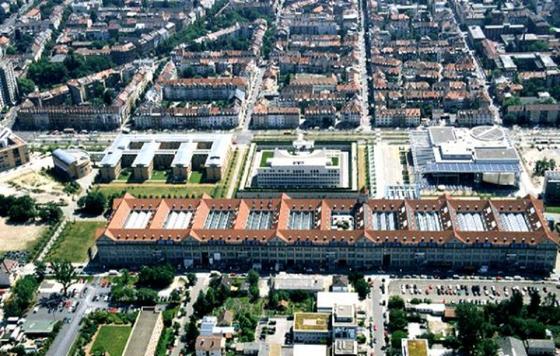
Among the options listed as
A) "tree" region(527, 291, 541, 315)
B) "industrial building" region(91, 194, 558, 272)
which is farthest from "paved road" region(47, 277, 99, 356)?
"tree" region(527, 291, 541, 315)

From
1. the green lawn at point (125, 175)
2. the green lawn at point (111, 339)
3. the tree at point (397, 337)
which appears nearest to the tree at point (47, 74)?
the green lawn at point (125, 175)

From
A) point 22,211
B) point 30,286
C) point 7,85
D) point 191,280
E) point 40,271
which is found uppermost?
point 7,85

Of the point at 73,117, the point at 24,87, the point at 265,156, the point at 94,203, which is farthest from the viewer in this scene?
the point at 24,87

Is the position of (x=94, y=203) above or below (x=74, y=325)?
above

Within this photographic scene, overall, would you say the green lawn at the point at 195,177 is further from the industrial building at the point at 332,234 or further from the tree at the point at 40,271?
the tree at the point at 40,271

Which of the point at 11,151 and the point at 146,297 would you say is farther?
the point at 11,151

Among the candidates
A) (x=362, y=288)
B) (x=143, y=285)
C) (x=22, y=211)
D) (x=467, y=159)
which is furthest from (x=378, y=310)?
(x=22, y=211)

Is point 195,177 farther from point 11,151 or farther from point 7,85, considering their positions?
point 7,85
